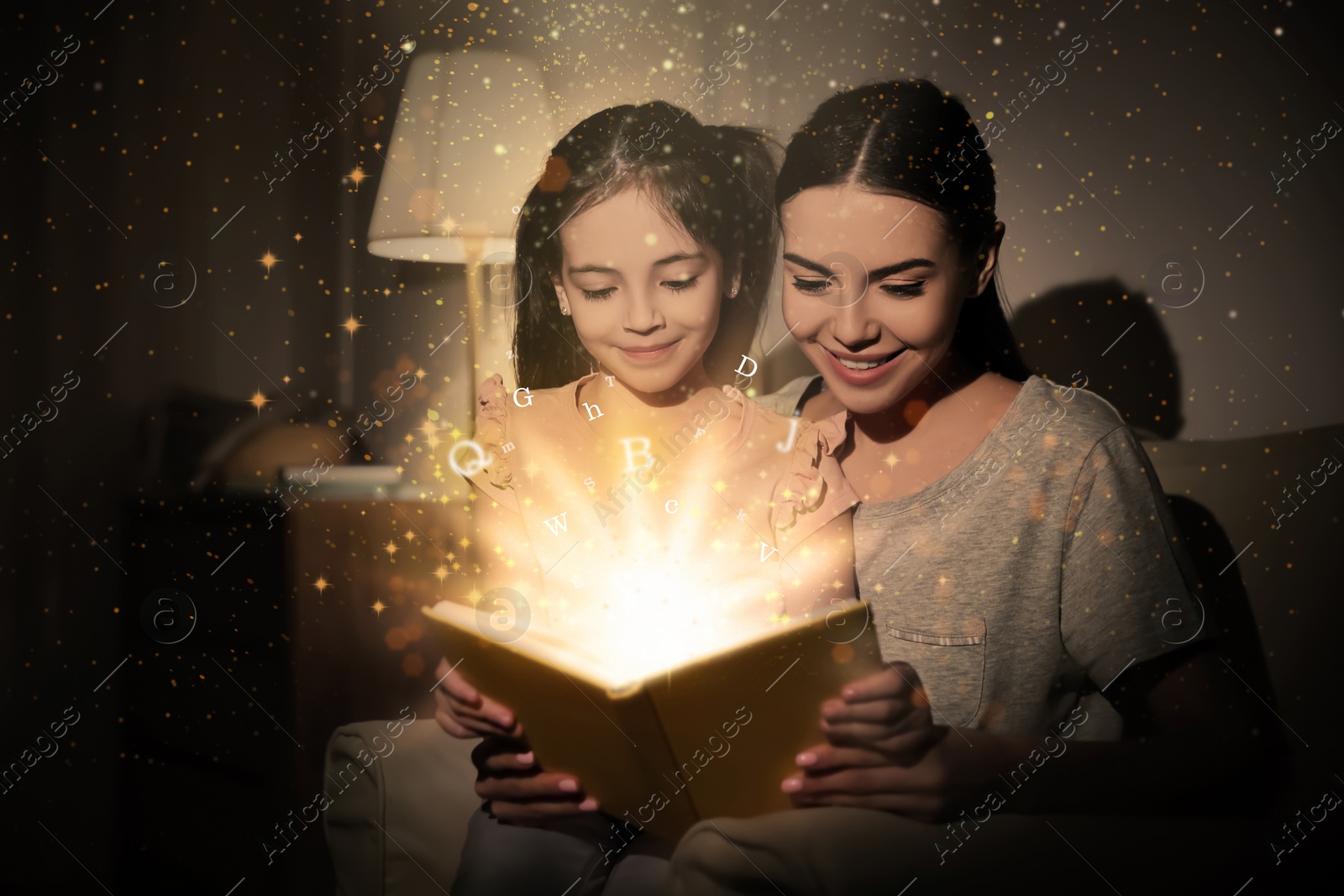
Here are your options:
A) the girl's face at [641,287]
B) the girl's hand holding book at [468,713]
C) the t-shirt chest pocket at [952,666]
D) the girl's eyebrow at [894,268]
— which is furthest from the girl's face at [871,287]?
the girl's hand holding book at [468,713]

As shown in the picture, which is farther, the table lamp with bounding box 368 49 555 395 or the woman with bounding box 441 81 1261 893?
the table lamp with bounding box 368 49 555 395

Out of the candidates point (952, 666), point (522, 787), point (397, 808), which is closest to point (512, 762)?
point (522, 787)

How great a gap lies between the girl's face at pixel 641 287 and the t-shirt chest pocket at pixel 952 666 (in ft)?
1.32

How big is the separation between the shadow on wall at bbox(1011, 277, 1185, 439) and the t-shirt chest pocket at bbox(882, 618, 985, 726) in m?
0.33

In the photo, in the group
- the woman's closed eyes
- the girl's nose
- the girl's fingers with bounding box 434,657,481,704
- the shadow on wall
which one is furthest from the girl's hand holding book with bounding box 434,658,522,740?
the shadow on wall

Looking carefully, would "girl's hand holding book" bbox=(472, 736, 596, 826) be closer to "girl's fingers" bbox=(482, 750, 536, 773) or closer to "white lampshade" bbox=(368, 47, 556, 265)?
"girl's fingers" bbox=(482, 750, 536, 773)

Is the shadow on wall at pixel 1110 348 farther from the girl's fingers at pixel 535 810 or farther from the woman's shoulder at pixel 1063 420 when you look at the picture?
the girl's fingers at pixel 535 810

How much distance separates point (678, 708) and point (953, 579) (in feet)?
1.14

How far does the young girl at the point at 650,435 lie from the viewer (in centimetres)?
96

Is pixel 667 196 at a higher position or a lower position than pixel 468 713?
higher

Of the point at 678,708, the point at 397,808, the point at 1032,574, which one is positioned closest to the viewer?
the point at 678,708

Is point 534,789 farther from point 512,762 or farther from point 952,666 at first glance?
point 952,666

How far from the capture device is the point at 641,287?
3.15 ft

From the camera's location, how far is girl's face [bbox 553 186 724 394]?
0.96 metres
